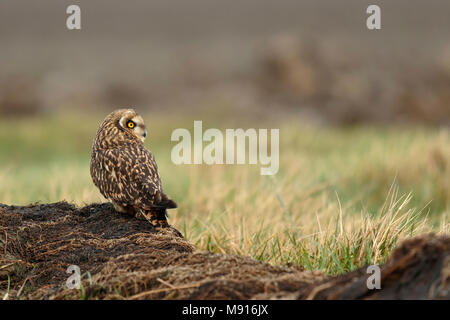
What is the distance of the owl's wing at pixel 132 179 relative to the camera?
171 inches

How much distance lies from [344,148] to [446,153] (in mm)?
4167

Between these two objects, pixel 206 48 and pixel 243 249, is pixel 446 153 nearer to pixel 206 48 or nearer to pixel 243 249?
pixel 243 249

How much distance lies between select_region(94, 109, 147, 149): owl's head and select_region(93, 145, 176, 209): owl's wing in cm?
13

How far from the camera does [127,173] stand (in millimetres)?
4469

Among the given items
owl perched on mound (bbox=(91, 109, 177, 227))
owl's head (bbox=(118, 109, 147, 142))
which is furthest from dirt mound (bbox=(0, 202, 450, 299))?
owl's head (bbox=(118, 109, 147, 142))

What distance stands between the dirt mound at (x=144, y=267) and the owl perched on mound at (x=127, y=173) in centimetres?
14

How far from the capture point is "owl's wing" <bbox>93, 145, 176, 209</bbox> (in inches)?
171
